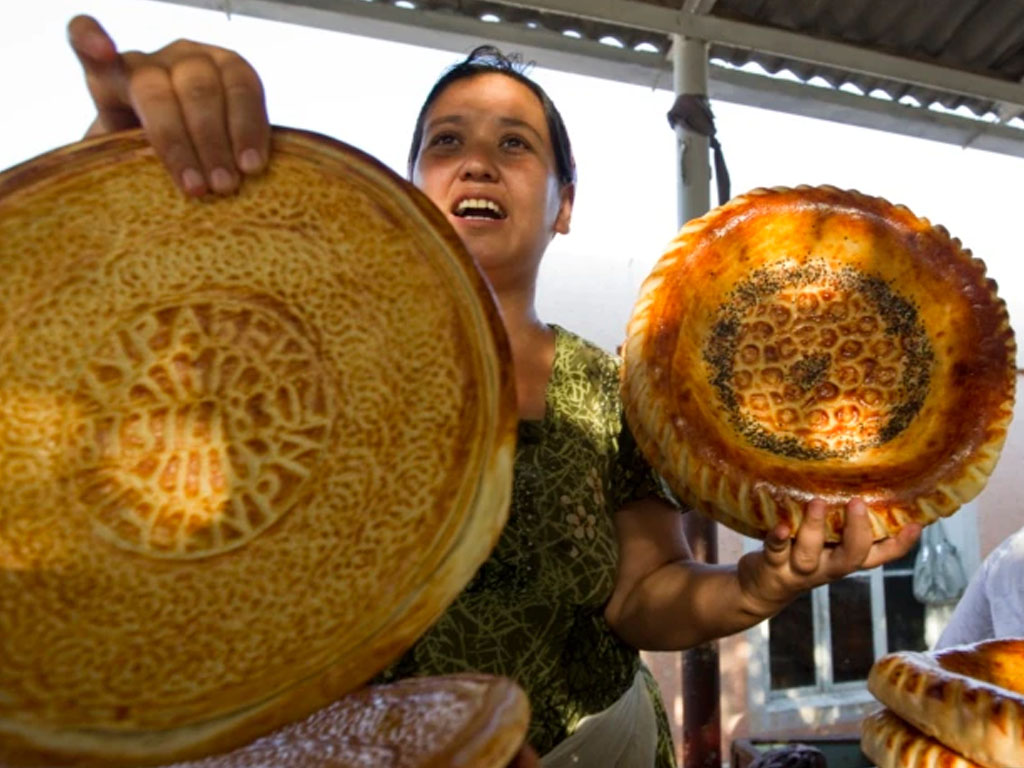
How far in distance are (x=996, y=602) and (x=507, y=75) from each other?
1814 millimetres

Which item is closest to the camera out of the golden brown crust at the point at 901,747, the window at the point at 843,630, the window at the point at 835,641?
the golden brown crust at the point at 901,747

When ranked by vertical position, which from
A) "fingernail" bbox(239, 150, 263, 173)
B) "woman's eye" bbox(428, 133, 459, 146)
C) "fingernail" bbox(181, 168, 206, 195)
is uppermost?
"woman's eye" bbox(428, 133, 459, 146)

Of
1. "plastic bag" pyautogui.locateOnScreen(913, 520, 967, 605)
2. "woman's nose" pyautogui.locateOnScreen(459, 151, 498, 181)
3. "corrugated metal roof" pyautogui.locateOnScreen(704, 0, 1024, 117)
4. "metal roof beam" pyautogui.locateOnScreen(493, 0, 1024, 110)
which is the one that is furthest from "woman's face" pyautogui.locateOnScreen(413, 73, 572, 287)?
"plastic bag" pyautogui.locateOnScreen(913, 520, 967, 605)

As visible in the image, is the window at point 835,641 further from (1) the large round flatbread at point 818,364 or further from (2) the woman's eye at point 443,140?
(2) the woman's eye at point 443,140

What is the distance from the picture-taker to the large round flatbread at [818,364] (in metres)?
0.88

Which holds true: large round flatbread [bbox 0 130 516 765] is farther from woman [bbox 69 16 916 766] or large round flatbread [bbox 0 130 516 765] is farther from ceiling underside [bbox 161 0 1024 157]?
ceiling underside [bbox 161 0 1024 157]

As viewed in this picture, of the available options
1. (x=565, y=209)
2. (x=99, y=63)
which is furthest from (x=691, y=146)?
(x=99, y=63)

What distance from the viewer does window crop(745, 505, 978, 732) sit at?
4250 millimetres

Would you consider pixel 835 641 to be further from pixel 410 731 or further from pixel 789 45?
pixel 410 731

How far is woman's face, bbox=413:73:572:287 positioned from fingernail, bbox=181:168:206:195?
55cm

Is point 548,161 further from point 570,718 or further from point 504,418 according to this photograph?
point 570,718

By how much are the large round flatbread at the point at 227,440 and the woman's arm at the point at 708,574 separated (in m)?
0.49

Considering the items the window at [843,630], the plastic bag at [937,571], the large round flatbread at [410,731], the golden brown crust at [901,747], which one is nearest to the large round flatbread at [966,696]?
the golden brown crust at [901,747]

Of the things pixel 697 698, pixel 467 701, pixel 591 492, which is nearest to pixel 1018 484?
pixel 697 698
